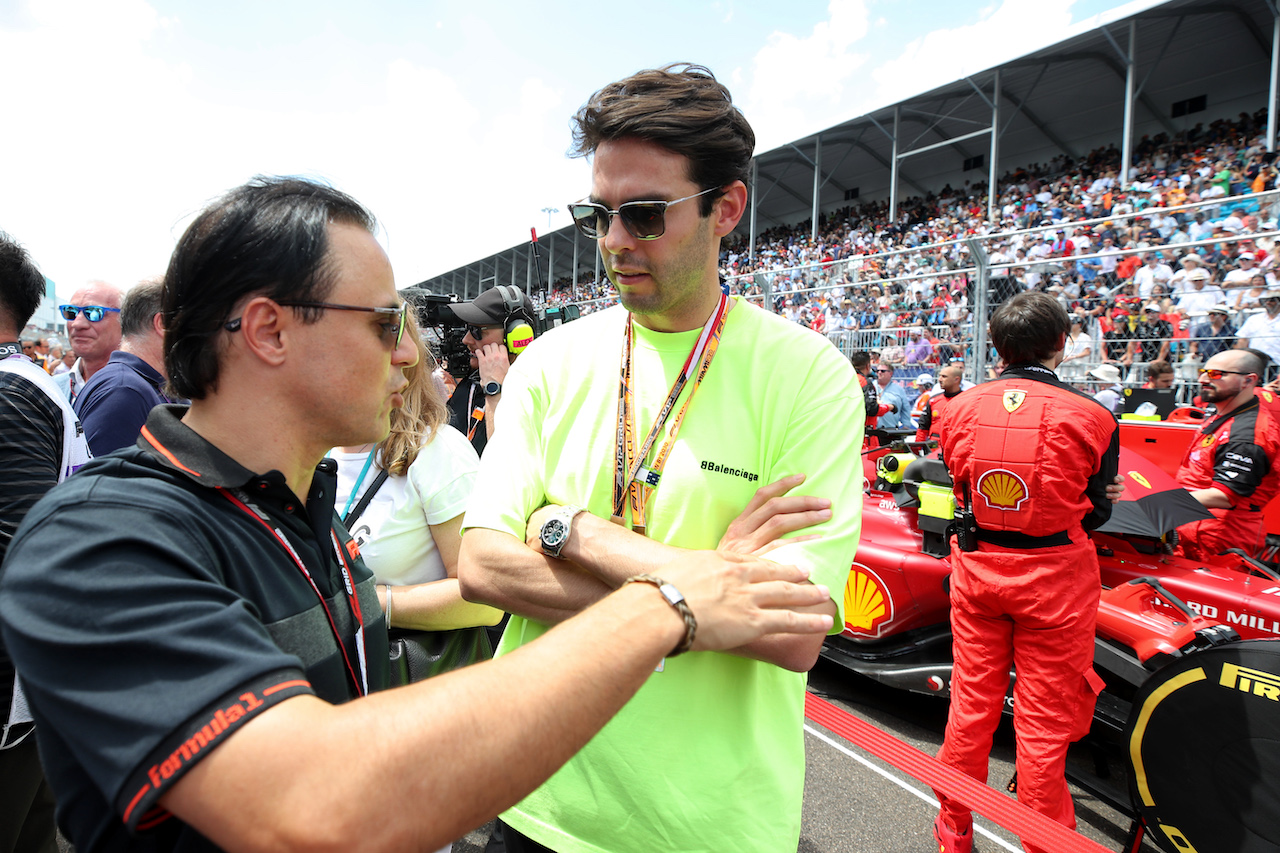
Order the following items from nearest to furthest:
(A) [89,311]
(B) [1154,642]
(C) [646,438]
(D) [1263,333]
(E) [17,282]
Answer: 1. (C) [646,438]
2. (E) [17,282]
3. (B) [1154,642]
4. (A) [89,311]
5. (D) [1263,333]

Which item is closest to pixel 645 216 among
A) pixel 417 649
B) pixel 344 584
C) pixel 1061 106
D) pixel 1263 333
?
pixel 344 584

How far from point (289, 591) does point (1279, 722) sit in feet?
10.4

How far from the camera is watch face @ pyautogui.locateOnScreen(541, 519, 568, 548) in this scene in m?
1.38

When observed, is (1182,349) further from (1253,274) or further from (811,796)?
(811,796)

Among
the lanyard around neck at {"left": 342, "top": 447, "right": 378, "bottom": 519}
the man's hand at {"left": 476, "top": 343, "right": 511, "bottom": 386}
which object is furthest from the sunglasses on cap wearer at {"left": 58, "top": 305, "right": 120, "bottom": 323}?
the lanyard around neck at {"left": 342, "top": 447, "right": 378, "bottom": 519}

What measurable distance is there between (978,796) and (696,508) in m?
2.40

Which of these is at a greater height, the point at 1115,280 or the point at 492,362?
the point at 1115,280

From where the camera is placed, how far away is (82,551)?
2.58ft

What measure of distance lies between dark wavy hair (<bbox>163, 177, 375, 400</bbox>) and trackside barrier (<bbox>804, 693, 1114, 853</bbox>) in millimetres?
2303

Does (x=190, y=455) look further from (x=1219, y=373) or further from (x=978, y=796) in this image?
(x=1219, y=373)

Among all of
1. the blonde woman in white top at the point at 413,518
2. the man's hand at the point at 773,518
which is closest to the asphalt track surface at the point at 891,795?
the blonde woman in white top at the point at 413,518

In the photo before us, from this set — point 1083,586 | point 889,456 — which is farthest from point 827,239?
point 1083,586

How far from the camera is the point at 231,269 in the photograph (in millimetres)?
1058

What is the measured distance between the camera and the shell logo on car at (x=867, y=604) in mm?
4273
